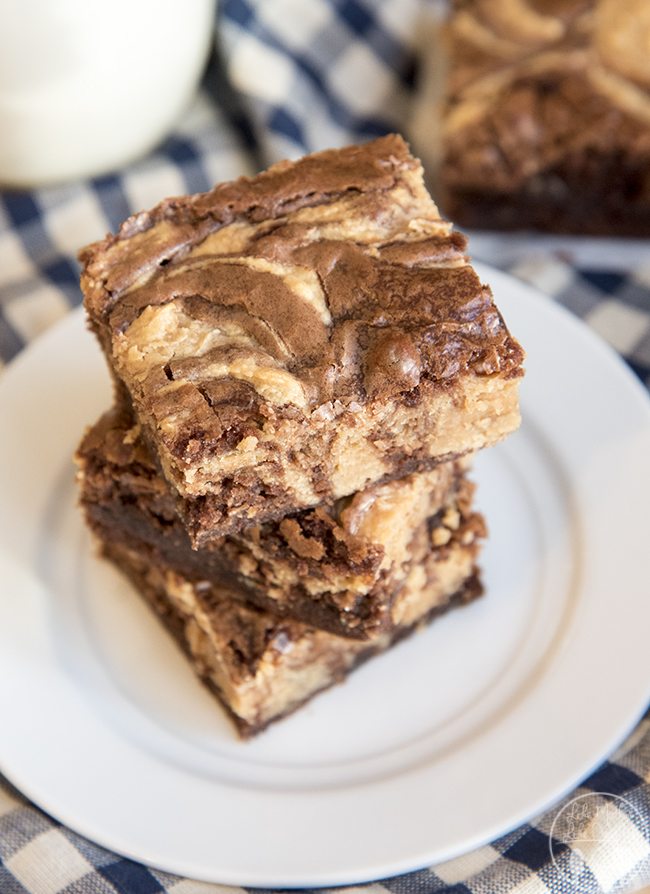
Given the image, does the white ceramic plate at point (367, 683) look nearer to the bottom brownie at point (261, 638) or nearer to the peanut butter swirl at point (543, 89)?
the bottom brownie at point (261, 638)

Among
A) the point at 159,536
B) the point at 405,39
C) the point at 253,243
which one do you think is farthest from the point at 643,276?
the point at 159,536

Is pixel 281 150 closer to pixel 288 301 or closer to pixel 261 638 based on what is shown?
pixel 288 301

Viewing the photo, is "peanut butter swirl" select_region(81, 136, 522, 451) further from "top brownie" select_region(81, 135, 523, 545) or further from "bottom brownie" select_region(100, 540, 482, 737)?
"bottom brownie" select_region(100, 540, 482, 737)

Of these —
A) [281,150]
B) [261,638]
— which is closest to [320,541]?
[261,638]

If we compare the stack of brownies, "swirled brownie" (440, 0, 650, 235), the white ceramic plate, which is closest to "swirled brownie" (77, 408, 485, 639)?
the stack of brownies

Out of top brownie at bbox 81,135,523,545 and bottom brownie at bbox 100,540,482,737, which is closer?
top brownie at bbox 81,135,523,545

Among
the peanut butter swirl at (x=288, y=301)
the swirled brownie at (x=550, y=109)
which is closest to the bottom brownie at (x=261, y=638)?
the peanut butter swirl at (x=288, y=301)
